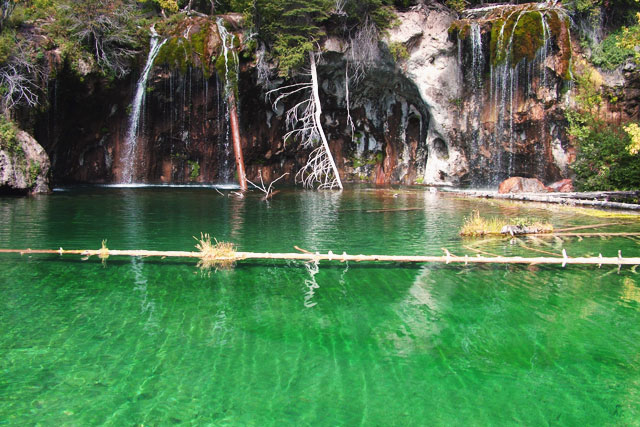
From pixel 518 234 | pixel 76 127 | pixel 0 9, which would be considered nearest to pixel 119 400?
pixel 518 234

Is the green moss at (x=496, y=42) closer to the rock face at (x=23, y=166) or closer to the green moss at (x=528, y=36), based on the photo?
the green moss at (x=528, y=36)

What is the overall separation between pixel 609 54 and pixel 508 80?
4549mm

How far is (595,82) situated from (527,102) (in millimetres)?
3038

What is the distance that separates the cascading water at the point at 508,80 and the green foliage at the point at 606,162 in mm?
3349

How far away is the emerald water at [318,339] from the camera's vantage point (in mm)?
4723

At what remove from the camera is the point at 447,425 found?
4.48m

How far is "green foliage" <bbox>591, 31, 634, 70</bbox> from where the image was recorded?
23547 mm

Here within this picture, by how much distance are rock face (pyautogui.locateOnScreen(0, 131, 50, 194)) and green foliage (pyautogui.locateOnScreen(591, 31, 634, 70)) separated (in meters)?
25.5

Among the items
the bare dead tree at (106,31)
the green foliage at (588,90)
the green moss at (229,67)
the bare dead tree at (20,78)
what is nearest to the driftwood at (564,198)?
the green foliage at (588,90)

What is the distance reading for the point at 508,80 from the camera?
24.8 m

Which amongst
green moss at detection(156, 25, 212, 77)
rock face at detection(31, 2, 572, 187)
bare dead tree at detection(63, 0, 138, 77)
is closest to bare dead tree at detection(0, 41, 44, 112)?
rock face at detection(31, 2, 572, 187)

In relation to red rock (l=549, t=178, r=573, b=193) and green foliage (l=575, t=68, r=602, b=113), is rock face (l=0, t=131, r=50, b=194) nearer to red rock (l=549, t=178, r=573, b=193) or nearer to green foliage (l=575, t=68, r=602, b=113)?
red rock (l=549, t=178, r=573, b=193)

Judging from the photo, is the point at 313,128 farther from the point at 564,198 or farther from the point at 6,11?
the point at 6,11

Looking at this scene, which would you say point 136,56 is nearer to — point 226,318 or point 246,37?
point 246,37
